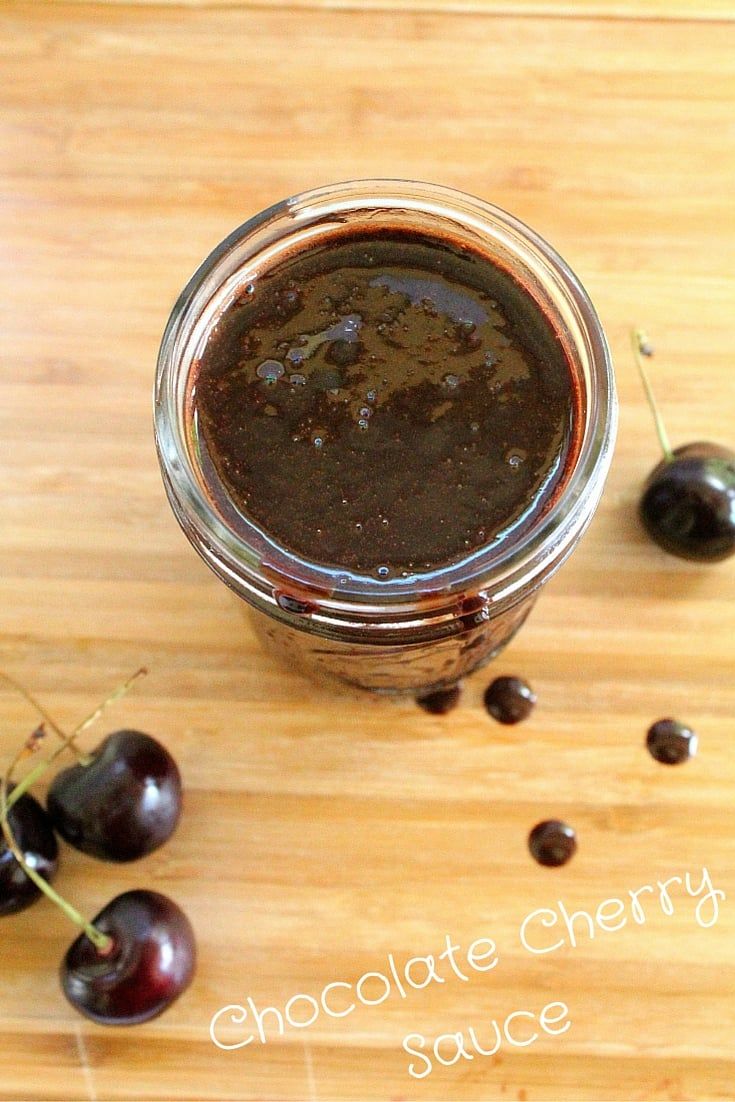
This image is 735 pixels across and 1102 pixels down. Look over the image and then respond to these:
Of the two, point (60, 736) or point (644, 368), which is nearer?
point (60, 736)

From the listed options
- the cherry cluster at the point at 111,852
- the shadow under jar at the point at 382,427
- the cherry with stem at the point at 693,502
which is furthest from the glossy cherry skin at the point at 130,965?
the cherry with stem at the point at 693,502

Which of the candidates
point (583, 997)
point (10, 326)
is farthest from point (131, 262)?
point (583, 997)

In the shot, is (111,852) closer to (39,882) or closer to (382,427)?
(39,882)

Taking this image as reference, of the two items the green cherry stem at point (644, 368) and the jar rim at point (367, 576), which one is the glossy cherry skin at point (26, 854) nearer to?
the jar rim at point (367, 576)

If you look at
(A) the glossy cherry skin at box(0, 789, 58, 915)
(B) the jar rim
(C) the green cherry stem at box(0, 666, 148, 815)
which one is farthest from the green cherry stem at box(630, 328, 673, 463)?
(A) the glossy cherry skin at box(0, 789, 58, 915)

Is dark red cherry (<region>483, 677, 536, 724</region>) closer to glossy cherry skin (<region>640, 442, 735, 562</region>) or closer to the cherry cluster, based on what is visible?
glossy cherry skin (<region>640, 442, 735, 562</region>)

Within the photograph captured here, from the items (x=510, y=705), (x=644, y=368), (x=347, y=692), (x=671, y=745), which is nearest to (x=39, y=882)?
(x=347, y=692)


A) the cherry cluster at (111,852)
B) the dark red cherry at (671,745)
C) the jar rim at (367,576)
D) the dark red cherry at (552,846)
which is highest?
the jar rim at (367,576)
